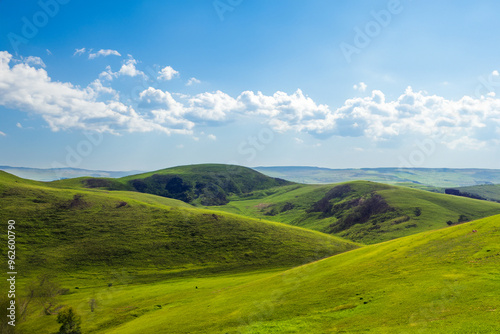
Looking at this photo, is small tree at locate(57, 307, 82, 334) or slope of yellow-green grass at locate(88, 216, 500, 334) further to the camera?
small tree at locate(57, 307, 82, 334)

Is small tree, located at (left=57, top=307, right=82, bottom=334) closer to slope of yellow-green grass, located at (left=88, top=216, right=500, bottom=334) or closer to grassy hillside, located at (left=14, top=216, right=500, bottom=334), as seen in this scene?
grassy hillside, located at (left=14, top=216, right=500, bottom=334)

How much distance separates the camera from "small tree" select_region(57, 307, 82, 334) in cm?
5486

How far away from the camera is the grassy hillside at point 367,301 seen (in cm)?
2771

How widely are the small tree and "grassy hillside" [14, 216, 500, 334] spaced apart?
3.00 metres

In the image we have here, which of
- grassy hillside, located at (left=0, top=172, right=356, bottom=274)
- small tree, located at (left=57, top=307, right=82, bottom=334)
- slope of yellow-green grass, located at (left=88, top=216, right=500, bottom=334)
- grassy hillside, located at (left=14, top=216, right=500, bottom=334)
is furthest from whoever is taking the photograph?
grassy hillside, located at (left=0, top=172, right=356, bottom=274)

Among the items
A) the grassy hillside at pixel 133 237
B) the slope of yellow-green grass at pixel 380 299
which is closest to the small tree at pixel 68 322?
the slope of yellow-green grass at pixel 380 299

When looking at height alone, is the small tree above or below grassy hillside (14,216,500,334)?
below

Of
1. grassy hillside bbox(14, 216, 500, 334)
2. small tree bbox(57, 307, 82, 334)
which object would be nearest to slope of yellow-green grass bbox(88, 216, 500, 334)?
grassy hillside bbox(14, 216, 500, 334)

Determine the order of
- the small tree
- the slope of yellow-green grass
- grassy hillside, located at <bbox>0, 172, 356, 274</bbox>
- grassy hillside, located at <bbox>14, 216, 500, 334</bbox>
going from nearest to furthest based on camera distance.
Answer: the slope of yellow-green grass
grassy hillside, located at <bbox>14, 216, 500, 334</bbox>
the small tree
grassy hillside, located at <bbox>0, 172, 356, 274</bbox>

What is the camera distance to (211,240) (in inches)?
5413

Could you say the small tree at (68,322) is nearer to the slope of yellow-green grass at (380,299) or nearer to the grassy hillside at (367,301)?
the grassy hillside at (367,301)

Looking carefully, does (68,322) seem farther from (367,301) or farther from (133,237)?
(133,237)

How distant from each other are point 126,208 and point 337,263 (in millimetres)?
134106

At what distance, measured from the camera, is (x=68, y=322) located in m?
55.3
